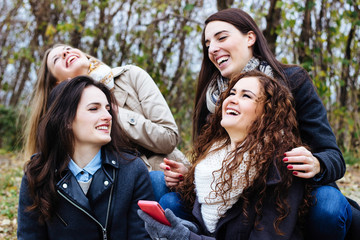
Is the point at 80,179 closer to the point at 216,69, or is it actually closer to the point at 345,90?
the point at 216,69

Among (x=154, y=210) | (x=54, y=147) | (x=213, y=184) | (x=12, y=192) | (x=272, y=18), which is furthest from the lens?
(x=272, y=18)

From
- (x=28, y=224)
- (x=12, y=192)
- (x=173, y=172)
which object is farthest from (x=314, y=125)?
(x=12, y=192)

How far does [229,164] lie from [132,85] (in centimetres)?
122

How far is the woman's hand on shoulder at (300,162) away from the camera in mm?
1888

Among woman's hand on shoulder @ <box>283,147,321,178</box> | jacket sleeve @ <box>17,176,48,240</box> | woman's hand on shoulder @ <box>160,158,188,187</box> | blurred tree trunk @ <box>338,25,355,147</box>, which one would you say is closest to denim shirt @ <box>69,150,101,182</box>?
jacket sleeve @ <box>17,176,48,240</box>

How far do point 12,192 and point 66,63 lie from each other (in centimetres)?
203

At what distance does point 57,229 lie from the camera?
2.15 m

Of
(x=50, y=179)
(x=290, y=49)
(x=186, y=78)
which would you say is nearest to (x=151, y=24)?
(x=186, y=78)

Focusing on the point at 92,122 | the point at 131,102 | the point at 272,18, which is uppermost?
the point at 272,18

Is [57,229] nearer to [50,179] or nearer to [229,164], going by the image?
[50,179]

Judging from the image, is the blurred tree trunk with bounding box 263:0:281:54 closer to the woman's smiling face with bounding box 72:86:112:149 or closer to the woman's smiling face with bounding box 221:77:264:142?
the woman's smiling face with bounding box 221:77:264:142

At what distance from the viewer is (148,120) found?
2756 mm

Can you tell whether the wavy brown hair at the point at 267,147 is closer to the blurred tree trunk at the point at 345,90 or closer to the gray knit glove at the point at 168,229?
the gray knit glove at the point at 168,229

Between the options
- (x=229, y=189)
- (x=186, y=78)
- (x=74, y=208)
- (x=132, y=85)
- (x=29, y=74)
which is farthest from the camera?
(x=29, y=74)
